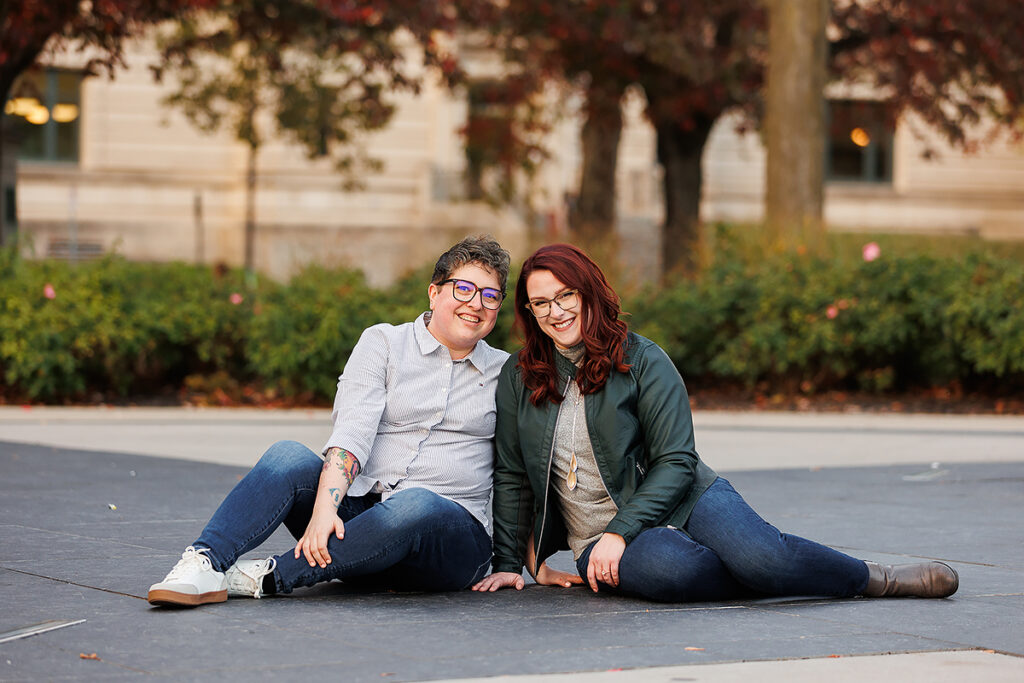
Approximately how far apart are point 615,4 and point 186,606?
14.7 meters

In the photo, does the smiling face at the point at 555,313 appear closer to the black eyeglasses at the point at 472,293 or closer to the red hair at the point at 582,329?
the red hair at the point at 582,329

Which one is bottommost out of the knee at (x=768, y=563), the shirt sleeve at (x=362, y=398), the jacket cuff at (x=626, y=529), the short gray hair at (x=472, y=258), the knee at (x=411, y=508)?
the knee at (x=768, y=563)

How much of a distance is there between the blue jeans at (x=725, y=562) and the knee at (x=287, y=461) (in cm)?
106

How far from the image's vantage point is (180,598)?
4723 mm

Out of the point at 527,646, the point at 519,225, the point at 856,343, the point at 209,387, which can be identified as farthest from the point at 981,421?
the point at 519,225

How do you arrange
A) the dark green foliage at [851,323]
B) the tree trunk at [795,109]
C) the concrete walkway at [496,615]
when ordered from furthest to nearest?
the tree trunk at [795,109] < the dark green foliage at [851,323] < the concrete walkway at [496,615]

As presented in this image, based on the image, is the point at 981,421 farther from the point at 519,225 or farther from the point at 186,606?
the point at 519,225

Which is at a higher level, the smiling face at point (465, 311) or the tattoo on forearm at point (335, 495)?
the smiling face at point (465, 311)

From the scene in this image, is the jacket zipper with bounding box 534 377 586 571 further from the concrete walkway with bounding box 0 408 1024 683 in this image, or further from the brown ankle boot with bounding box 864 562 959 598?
the brown ankle boot with bounding box 864 562 959 598

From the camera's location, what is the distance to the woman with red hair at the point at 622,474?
A: 4984mm

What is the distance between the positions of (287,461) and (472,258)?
2.93 feet

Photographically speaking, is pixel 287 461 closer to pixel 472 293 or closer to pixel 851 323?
pixel 472 293

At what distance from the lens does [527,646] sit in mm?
4297

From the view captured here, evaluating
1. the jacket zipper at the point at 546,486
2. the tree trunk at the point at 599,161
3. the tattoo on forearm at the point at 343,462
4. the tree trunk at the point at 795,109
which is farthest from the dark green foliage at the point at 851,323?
the tattoo on forearm at the point at 343,462
